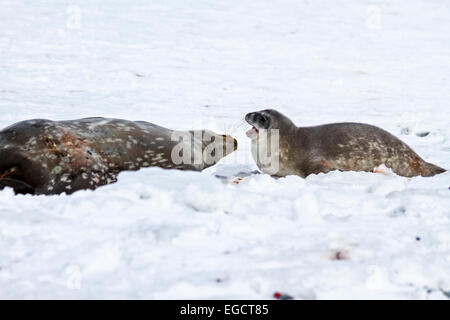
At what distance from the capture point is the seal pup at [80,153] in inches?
148

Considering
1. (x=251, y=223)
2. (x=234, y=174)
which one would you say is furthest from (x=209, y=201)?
(x=234, y=174)

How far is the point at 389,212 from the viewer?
10.8 ft

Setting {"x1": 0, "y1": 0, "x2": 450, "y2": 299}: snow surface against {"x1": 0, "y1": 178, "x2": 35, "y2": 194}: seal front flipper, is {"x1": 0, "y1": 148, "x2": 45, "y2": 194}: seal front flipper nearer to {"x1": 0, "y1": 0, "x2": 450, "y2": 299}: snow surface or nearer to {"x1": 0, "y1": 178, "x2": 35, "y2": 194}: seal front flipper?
{"x1": 0, "y1": 178, "x2": 35, "y2": 194}: seal front flipper

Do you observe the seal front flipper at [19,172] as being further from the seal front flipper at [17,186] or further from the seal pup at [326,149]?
the seal pup at [326,149]

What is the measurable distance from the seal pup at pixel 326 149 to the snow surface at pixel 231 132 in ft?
0.72

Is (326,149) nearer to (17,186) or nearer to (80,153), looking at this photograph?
(80,153)

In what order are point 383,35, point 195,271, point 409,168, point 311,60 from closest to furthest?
point 195,271 → point 409,168 → point 311,60 → point 383,35

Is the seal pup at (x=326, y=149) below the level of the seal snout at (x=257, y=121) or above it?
below

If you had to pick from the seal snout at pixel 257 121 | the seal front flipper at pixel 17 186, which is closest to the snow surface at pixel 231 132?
the seal front flipper at pixel 17 186

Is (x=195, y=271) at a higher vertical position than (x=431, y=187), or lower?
higher

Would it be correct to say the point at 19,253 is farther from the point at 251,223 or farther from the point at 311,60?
the point at 311,60

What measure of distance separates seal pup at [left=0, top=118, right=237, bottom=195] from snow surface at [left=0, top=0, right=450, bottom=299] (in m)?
0.23

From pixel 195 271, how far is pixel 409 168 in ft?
8.83

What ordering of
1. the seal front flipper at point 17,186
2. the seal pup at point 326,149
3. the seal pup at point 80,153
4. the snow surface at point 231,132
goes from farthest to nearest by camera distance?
the seal pup at point 326,149
the seal pup at point 80,153
the seal front flipper at point 17,186
the snow surface at point 231,132
